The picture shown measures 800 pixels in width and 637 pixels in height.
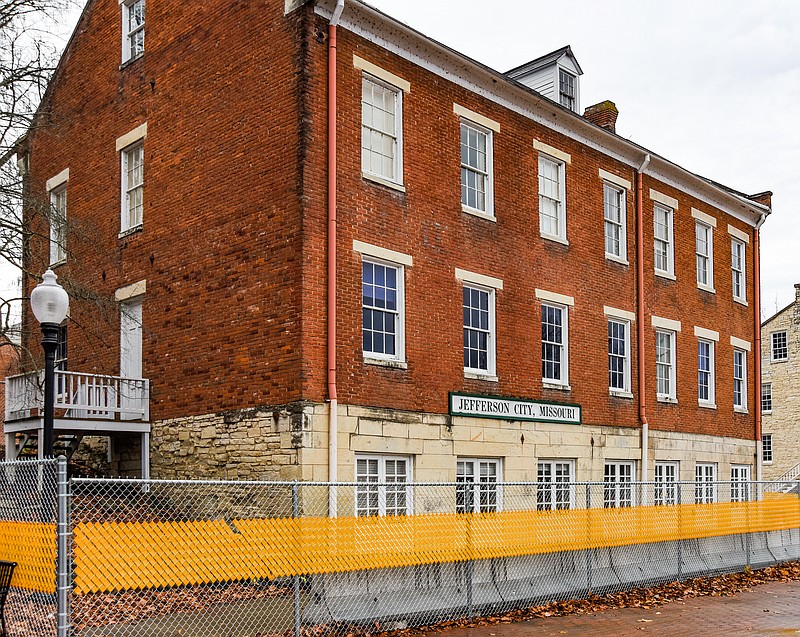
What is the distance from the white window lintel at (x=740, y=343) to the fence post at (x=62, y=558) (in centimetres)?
2400

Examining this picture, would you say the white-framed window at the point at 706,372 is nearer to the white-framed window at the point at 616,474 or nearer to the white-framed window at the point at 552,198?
the white-framed window at the point at 616,474

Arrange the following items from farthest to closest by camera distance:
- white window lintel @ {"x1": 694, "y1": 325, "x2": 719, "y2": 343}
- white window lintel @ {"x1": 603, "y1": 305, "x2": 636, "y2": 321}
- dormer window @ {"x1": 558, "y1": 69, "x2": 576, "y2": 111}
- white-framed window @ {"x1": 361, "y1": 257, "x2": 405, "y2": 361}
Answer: white window lintel @ {"x1": 694, "y1": 325, "x2": 719, "y2": 343}
dormer window @ {"x1": 558, "y1": 69, "x2": 576, "y2": 111}
white window lintel @ {"x1": 603, "y1": 305, "x2": 636, "y2": 321}
white-framed window @ {"x1": 361, "y1": 257, "x2": 405, "y2": 361}

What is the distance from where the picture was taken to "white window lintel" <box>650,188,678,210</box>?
25625 mm

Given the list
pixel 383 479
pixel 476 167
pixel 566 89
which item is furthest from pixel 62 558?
pixel 566 89

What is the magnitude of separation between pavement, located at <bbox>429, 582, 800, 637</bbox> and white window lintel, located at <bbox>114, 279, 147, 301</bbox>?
10906 millimetres

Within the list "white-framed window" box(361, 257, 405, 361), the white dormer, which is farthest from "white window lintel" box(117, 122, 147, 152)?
the white dormer

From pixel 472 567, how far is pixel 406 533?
1501 millimetres

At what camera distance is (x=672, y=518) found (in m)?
17.7

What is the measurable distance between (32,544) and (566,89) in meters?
20.2

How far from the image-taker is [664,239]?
85.8ft

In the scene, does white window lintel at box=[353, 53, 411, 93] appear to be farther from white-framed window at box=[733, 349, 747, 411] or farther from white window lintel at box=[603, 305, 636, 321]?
white-framed window at box=[733, 349, 747, 411]

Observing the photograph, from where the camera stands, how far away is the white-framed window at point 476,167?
65.9ft

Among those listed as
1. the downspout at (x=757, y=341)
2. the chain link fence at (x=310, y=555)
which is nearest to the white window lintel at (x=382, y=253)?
the chain link fence at (x=310, y=555)

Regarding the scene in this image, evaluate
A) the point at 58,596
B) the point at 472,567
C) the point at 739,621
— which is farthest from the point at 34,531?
the point at 739,621
